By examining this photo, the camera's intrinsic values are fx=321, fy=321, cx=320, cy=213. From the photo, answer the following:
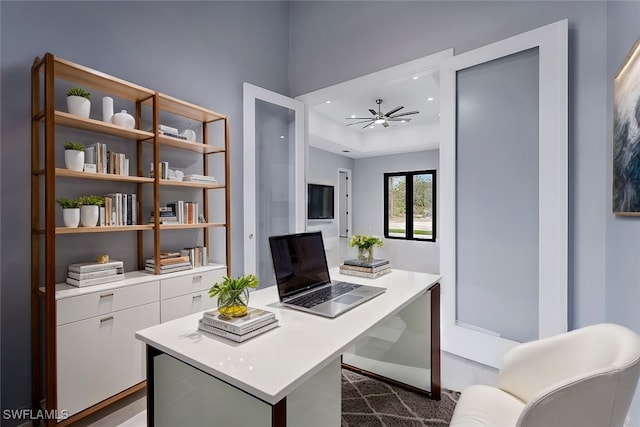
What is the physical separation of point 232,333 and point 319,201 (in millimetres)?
5423

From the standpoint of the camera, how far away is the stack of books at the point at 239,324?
112 centimetres

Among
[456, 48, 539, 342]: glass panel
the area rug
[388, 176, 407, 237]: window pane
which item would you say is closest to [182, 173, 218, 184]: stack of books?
the area rug

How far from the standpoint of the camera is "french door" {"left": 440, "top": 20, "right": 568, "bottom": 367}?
84.5 inches

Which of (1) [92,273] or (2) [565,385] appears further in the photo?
(1) [92,273]

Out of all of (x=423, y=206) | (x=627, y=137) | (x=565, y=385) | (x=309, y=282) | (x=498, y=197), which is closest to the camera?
(x=565, y=385)

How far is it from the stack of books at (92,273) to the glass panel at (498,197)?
99.6 inches

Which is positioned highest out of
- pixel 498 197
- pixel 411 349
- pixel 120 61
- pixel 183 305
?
pixel 120 61

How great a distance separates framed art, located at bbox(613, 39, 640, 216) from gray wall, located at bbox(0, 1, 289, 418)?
279 cm

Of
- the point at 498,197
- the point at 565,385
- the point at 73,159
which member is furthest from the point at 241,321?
the point at 498,197

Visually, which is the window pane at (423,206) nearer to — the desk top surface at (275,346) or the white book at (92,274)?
the desk top surface at (275,346)

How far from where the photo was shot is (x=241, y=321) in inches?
45.6

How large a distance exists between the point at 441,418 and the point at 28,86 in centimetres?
307

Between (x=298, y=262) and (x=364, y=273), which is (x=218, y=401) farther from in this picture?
(x=364, y=273)

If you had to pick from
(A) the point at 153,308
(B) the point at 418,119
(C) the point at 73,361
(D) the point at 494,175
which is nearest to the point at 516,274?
(D) the point at 494,175
